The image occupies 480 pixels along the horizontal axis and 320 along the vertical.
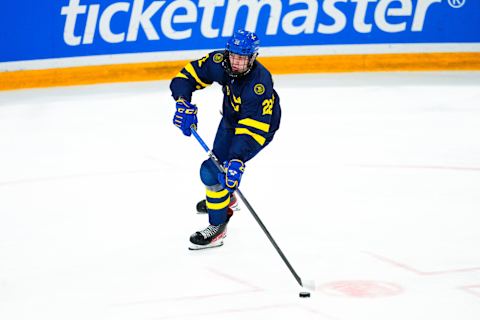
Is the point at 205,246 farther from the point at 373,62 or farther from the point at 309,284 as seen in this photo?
the point at 373,62

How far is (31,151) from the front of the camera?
6.01m

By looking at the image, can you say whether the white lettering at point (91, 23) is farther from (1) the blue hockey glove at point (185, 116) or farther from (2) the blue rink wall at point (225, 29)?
(1) the blue hockey glove at point (185, 116)

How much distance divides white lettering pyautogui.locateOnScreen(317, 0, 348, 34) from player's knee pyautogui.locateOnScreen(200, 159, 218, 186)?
473 centimetres

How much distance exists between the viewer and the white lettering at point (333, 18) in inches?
326

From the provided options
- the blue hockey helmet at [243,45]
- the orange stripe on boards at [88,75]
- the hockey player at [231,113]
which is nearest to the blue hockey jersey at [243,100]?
the hockey player at [231,113]

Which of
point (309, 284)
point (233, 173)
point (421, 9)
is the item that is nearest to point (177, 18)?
point (421, 9)

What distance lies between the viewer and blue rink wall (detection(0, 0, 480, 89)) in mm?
8016

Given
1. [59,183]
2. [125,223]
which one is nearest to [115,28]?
[59,183]

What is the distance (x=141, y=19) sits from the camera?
26.8 feet

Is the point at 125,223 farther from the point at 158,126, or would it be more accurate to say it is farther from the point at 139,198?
the point at 158,126

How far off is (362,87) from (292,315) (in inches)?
204

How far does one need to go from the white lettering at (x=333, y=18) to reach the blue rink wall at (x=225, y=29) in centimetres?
1

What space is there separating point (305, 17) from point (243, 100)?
4.81m

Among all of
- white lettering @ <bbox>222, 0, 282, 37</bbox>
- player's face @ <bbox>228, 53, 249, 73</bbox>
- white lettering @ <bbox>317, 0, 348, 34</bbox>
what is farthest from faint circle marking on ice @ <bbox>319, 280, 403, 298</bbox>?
white lettering @ <bbox>317, 0, 348, 34</bbox>
